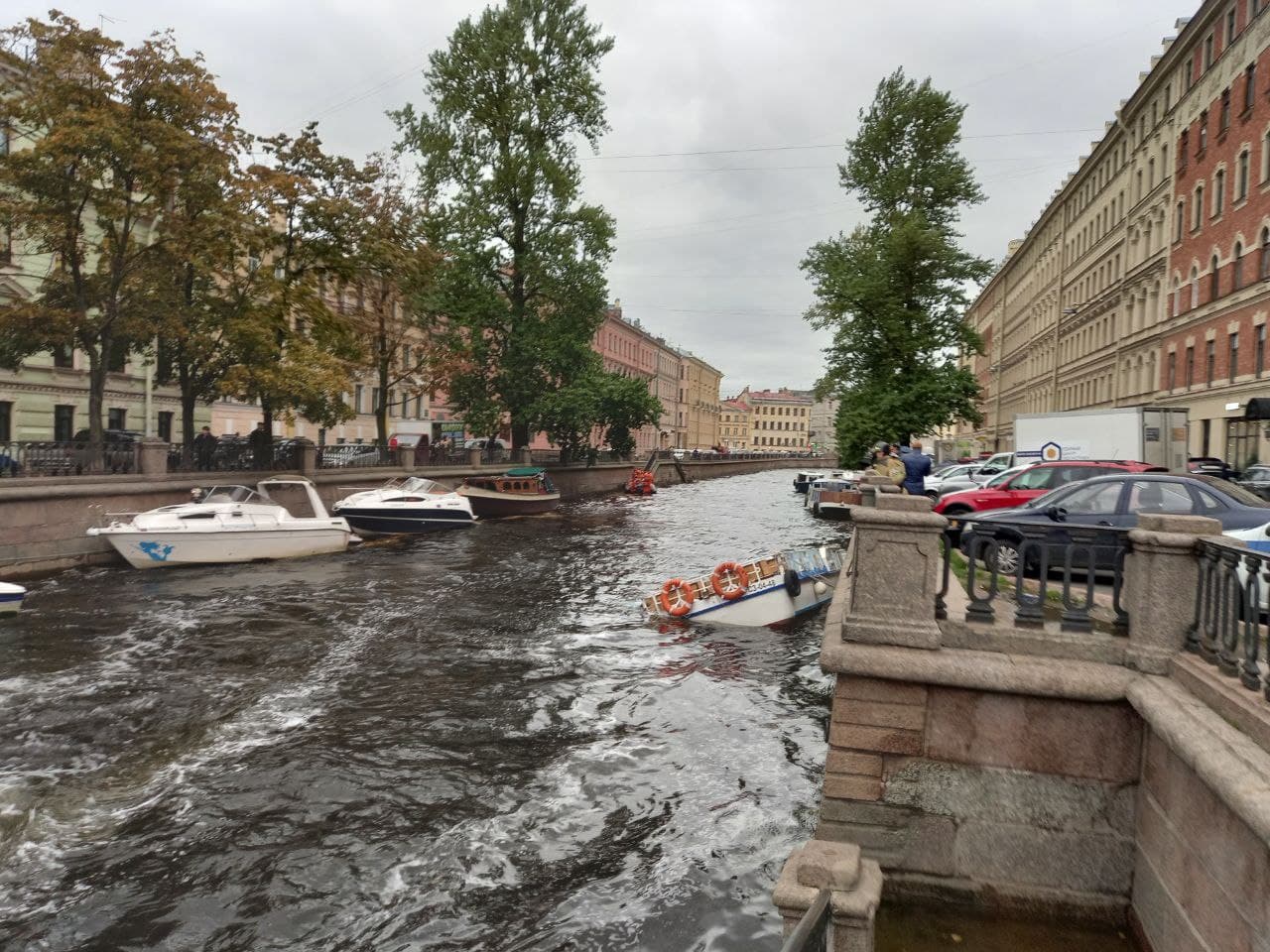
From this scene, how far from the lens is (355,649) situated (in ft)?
44.4

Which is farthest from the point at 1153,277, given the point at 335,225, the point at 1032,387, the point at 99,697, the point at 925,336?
the point at 99,697

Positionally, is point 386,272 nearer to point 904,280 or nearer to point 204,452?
point 204,452

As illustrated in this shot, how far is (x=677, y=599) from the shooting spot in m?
16.1

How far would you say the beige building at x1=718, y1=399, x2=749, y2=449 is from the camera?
184m

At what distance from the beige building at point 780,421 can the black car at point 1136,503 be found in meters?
→ 181

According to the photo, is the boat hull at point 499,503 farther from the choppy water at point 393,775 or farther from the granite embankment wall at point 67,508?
the choppy water at point 393,775

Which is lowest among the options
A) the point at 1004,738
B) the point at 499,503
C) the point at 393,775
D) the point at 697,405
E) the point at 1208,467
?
the point at 393,775

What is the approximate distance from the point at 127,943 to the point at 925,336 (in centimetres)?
3663

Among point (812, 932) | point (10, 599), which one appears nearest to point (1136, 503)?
point (812, 932)

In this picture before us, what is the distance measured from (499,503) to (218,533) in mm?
15123

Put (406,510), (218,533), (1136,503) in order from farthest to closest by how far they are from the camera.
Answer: (406,510) < (218,533) < (1136,503)

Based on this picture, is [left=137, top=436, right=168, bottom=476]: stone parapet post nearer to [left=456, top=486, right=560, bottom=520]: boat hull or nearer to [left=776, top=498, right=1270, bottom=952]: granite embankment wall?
[left=456, top=486, right=560, bottom=520]: boat hull

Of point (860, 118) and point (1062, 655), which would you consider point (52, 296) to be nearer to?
point (1062, 655)

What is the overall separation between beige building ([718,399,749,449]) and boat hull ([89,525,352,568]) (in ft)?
532
